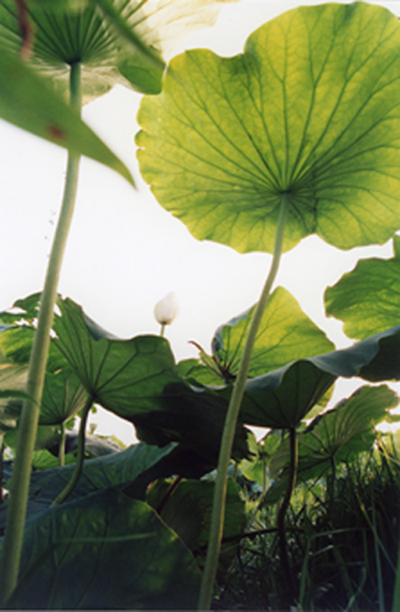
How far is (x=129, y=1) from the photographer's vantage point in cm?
69

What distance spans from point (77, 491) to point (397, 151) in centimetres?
102

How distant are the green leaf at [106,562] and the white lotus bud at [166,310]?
861 mm

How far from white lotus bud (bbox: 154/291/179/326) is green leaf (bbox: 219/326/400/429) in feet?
2.15

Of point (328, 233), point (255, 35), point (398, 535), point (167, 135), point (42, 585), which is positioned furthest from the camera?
point (328, 233)

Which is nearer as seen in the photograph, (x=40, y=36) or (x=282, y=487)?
(x=40, y=36)

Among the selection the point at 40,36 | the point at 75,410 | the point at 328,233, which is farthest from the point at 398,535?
the point at 40,36

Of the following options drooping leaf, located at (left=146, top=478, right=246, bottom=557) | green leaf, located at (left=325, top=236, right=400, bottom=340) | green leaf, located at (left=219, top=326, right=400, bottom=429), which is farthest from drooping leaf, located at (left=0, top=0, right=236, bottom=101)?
drooping leaf, located at (left=146, top=478, right=246, bottom=557)

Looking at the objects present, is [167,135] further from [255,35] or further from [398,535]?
[398,535]

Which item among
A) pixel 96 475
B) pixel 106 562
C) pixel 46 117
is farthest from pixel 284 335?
pixel 46 117

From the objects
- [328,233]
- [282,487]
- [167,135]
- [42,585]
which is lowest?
[42,585]

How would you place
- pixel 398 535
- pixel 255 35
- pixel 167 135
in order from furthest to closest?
1. pixel 167 135
2. pixel 255 35
3. pixel 398 535

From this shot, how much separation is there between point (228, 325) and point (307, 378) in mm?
418

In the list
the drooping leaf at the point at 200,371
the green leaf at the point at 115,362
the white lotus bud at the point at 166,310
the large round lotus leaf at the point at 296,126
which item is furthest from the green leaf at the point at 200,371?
the large round lotus leaf at the point at 296,126

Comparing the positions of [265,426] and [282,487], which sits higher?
[265,426]
